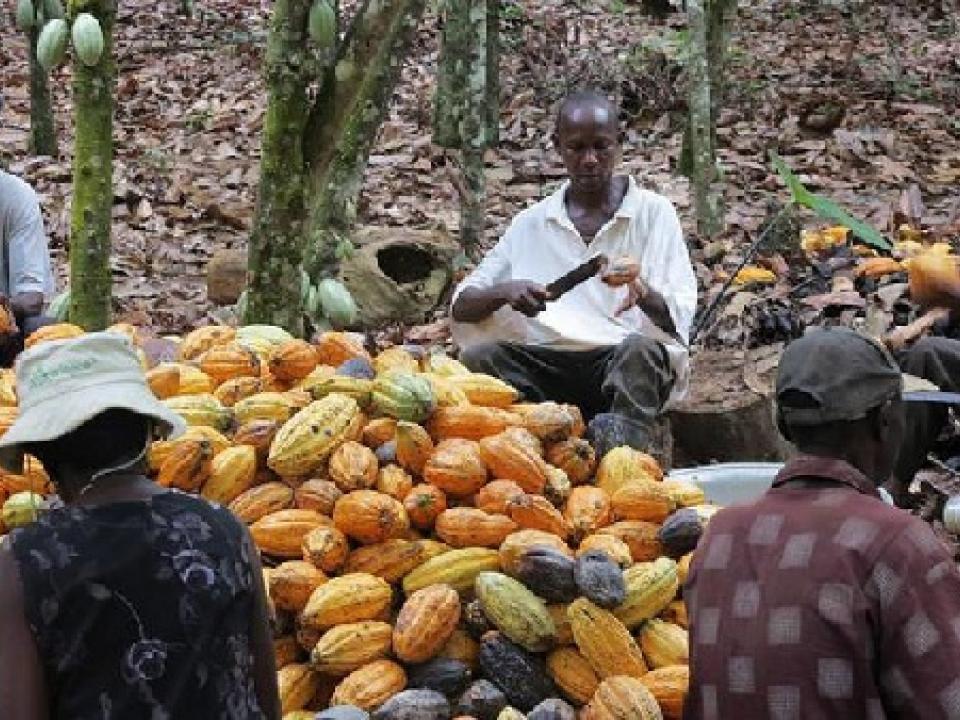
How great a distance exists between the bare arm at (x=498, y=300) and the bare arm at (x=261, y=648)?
2.40 meters

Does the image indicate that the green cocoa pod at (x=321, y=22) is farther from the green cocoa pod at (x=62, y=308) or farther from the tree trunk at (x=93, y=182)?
the green cocoa pod at (x=62, y=308)

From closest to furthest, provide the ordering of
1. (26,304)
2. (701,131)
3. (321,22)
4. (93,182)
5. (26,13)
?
(321,22)
(93,182)
(26,304)
(26,13)
(701,131)

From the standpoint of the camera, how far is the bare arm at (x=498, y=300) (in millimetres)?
4395

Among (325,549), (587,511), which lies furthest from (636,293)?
(325,549)

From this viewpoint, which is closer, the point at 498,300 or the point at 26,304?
the point at 498,300

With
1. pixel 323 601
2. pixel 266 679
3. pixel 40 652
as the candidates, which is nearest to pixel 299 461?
pixel 323 601

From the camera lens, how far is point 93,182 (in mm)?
4242

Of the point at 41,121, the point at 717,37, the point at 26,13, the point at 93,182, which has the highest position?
the point at 26,13

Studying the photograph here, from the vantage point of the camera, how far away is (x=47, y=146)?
34.2ft

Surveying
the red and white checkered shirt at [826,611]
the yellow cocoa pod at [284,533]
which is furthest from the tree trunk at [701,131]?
the red and white checkered shirt at [826,611]

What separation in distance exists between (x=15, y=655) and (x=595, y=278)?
3.06 metres

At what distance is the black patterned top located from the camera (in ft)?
6.06

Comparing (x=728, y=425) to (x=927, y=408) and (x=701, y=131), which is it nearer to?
(x=927, y=408)

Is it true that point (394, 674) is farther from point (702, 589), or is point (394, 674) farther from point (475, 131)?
point (475, 131)
